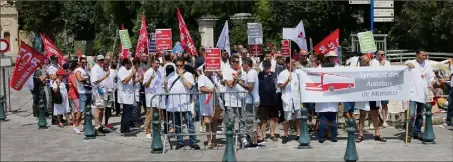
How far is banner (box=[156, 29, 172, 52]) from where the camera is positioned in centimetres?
1584

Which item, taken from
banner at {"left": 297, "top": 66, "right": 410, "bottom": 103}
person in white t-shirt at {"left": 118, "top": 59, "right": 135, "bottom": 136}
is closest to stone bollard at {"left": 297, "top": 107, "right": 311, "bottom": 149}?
banner at {"left": 297, "top": 66, "right": 410, "bottom": 103}

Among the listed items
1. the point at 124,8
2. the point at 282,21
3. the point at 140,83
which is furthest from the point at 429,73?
the point at 124,8

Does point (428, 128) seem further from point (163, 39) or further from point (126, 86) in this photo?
point (163, 39)

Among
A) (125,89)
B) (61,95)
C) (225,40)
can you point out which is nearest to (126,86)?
(125,89)

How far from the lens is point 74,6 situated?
50625 mm

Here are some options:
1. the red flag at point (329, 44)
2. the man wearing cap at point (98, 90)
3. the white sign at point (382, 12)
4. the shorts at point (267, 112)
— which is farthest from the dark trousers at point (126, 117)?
the white sign at point (382, 12)

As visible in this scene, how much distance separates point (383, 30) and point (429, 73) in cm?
1751

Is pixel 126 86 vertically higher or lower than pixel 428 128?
higher

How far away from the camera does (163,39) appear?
1580cm

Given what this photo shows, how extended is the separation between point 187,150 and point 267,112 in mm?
1838

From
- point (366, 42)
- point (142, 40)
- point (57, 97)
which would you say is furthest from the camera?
point (142, 40)

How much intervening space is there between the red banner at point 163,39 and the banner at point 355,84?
13.3ft

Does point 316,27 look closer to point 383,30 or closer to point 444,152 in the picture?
point 383,30

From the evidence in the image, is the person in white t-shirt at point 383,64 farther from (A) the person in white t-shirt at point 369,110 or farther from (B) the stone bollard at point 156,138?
(B) the stone bollard at point 156,138
